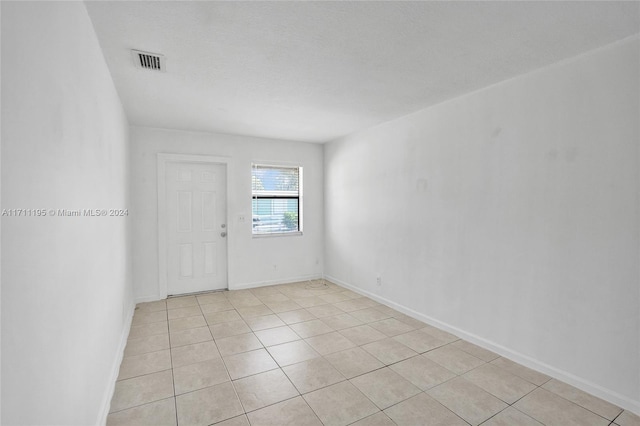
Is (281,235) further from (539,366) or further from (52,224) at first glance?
(52,224)

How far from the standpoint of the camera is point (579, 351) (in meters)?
2.33

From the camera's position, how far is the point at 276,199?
5266mm

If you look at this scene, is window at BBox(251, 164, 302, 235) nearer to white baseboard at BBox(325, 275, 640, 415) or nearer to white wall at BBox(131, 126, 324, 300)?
white wall at BBox(131, 126, 324, 300)

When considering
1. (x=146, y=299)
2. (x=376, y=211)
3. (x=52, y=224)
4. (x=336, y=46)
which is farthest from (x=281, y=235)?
(x=52, y=224)

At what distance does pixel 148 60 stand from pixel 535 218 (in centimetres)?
321

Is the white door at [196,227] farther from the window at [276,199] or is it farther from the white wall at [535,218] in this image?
the white wall at [535,218]

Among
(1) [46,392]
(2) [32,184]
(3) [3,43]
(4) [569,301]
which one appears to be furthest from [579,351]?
(3) [3,43]

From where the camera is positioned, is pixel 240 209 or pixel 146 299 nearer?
pixel 146 299

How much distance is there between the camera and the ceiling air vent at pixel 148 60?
2.25 meters

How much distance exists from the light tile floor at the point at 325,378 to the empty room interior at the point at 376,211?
0.02 m

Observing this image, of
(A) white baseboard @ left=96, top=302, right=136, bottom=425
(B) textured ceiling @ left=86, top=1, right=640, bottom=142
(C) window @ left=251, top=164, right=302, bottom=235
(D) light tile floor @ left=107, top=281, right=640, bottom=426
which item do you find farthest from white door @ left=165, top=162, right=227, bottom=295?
(B) textured ceiling @ left=86, top=1, right=640, bottom=142

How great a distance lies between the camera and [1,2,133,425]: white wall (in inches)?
33.4

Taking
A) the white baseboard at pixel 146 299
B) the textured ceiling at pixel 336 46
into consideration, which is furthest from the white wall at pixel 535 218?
the white baseboard at pixel 146 299

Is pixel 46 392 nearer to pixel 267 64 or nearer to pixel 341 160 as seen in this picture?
pixel 267 64
